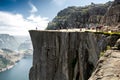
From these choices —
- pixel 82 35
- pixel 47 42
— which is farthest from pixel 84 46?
pixel 47 42

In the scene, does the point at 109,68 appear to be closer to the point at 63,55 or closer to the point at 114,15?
the point at 63,55

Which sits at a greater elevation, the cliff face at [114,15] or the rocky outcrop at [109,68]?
the cliff face at [114,15]

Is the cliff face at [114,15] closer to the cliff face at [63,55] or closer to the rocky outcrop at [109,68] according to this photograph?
the cliff face at [63,55]

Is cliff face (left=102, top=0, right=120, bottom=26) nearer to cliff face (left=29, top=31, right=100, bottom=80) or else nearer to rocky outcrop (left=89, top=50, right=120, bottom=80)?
cliff face (left=29, top=31, right=100, bottom=80)

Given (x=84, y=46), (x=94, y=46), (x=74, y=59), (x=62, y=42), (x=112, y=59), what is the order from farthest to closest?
(x=62, y=42)
(x=74, y=59)
(x=84, y=46)
(x=94, y=46)
(x=112, y=59)

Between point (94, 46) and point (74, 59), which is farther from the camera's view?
point (74, 59)

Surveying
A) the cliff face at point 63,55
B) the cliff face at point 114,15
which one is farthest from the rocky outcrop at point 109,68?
Answer: the cliff face at point 114,15

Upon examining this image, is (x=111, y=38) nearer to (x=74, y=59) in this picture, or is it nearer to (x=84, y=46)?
(x=84, y=46)
